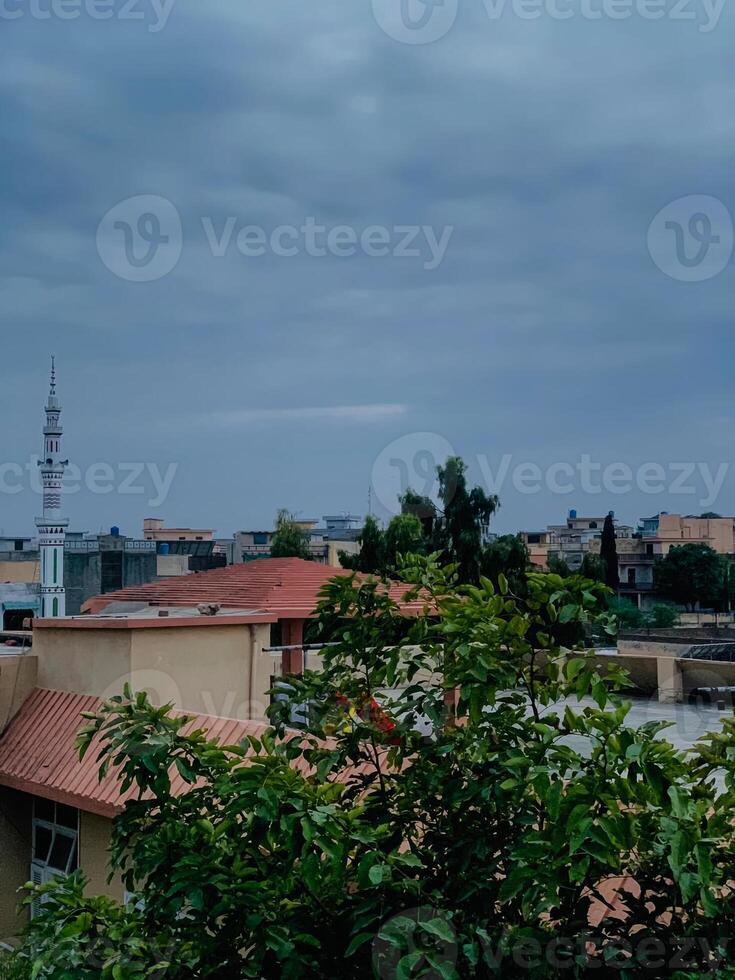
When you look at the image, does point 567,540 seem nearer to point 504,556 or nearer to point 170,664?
point 504,556

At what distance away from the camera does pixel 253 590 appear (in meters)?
12.4

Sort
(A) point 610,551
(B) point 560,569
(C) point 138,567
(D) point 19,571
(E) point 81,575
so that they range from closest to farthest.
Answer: (B) point 560,569 < (E) point 81,575 < (C) point 138,567 < (D) point 19,571 < (A) point 610,551

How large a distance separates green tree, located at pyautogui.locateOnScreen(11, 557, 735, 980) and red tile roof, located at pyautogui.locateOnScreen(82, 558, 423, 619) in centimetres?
689

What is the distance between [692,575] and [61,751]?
193 ft

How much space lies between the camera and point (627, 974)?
328 centimetres

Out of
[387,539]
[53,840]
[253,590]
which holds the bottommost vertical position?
[53,840]

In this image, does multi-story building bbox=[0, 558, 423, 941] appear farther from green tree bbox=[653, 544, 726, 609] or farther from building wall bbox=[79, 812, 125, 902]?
green tree bbox=[653, 544, 726, 609]

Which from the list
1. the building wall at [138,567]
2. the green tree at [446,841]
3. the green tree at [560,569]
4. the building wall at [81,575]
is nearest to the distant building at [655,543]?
the building wall at [138,567]

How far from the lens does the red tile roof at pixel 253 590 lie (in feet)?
38.7

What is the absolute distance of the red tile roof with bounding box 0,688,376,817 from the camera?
8.28 metres

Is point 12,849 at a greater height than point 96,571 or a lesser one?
lesser

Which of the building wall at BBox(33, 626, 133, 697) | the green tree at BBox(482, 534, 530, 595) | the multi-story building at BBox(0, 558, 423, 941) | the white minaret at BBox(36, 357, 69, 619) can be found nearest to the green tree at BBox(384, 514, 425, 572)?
the green tree at BBox(482, 534, 530, 595)

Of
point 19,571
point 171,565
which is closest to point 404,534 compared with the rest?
point 171,565

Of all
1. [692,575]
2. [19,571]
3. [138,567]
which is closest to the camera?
[138,567]
